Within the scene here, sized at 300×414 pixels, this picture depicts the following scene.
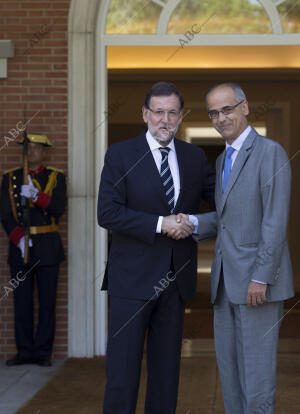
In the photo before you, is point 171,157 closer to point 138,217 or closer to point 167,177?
point 167,177

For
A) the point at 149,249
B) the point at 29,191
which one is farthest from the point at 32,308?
the point at 149,249

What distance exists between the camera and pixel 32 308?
5781 millimetres

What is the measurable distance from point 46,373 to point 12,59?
8.33 ft

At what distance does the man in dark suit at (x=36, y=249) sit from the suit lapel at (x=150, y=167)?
2216 mm

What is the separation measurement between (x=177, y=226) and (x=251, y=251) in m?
0.40

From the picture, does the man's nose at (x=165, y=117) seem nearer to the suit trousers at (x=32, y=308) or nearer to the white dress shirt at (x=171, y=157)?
the white dress shirt at (x=171, y=157)

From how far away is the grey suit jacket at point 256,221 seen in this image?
3.02 m

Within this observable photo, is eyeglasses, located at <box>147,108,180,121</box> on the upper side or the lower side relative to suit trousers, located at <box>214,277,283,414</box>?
upper

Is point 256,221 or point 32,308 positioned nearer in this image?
point 256,221

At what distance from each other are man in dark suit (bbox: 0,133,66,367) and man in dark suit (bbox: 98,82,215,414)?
7.09ft

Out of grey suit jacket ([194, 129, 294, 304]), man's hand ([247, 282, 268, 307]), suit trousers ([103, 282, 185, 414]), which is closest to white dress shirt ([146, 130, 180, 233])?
grey suit jacket ([194, 129, 294, 304])

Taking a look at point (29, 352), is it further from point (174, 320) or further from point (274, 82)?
point (274, 82)

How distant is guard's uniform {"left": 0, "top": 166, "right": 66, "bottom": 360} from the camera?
18.5ft

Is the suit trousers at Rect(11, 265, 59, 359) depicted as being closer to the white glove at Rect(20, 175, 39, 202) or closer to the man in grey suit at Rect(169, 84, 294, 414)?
the white glove at Rect(20, 175, 39, 202)
